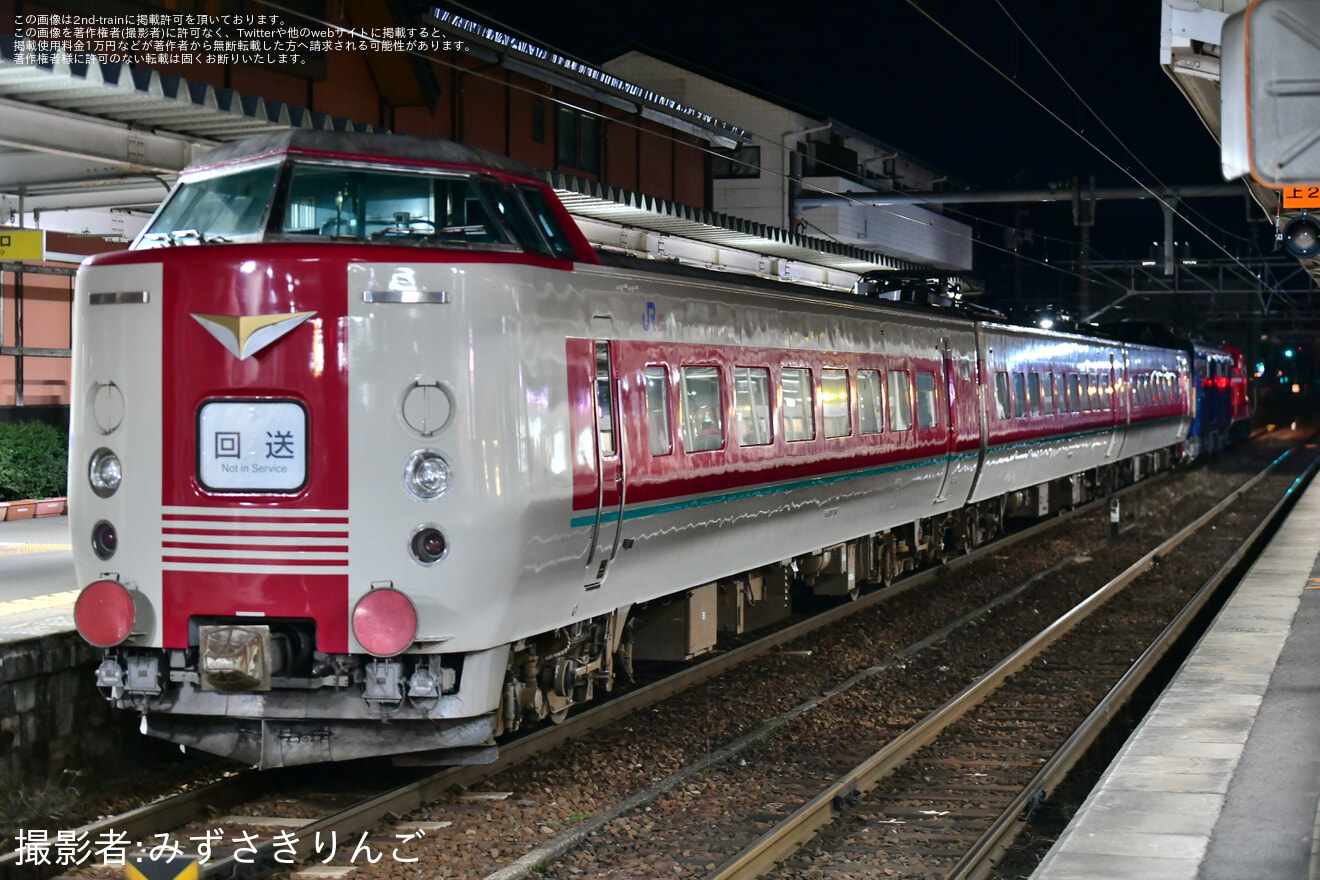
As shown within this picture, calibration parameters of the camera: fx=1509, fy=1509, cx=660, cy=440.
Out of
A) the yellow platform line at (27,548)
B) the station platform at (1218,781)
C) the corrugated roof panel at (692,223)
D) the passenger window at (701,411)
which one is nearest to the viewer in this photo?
the station platform at (1218,781)

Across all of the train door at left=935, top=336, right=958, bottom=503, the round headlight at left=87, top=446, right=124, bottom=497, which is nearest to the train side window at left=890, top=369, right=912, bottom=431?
the train door at left=935, top=336, right=958, bottom=503

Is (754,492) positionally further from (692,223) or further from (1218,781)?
(692,223)

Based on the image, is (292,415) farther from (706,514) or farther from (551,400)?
(706,514)

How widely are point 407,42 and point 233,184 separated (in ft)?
46.6

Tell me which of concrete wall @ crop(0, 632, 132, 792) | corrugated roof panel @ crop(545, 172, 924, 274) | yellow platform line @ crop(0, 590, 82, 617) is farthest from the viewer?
corrugated roof panel @ crop(545, 172, 924, 274)

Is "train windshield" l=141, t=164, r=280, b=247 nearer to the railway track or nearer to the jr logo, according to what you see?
the jr logo

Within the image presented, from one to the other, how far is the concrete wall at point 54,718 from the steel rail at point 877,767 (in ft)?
11.8

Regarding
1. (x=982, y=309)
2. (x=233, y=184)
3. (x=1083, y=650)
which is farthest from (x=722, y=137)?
(x=233, y=184)

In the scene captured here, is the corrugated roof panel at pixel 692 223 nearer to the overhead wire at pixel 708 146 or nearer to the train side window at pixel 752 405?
the overhead wire at pixel 708 146

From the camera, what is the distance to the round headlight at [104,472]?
7191mm

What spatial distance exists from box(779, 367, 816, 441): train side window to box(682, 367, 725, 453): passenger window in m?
1.25

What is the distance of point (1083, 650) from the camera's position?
13.2m

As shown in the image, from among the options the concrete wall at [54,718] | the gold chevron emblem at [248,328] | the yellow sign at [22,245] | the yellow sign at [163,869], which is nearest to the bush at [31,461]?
the yellow sign at [22,245]

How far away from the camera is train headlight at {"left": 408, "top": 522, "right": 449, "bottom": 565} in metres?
6.96
